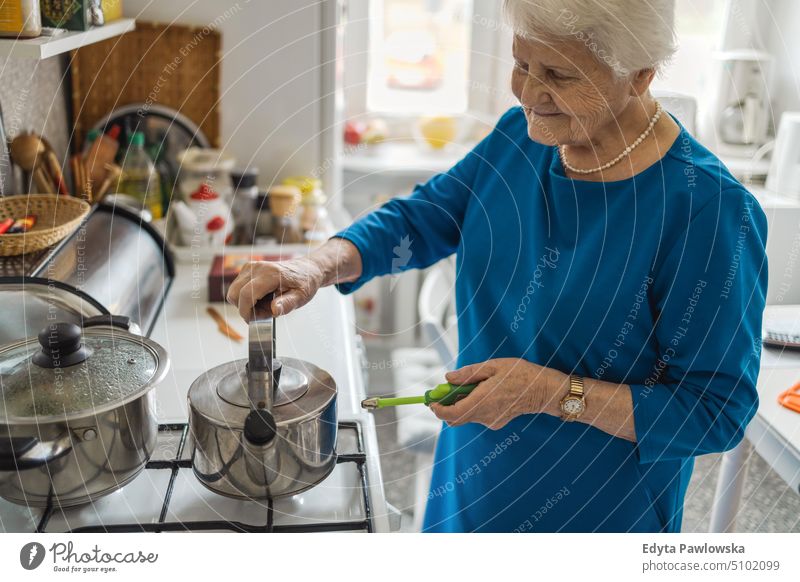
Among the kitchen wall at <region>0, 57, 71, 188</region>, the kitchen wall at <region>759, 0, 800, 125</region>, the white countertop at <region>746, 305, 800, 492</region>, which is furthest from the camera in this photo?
the kitchen wall at <region>759, 0, 800, 125</region>

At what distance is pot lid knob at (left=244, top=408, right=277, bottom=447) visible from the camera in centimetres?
55

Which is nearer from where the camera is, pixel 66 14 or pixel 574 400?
pixel 574 400

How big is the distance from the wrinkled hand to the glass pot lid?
0.27 feet

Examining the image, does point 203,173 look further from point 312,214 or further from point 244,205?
point 312,214

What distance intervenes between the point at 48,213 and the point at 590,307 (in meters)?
0.68

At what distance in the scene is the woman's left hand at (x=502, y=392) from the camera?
0.62 m

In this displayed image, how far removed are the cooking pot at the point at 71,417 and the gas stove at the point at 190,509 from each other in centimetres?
4

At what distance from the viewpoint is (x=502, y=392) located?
0.62 m

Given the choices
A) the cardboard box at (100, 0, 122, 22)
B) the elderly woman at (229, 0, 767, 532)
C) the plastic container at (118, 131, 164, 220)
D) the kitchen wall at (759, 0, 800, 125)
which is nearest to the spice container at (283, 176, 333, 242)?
the plastic container at (118, 131, 164, 220)

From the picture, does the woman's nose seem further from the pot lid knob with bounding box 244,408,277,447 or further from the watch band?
the pot lid knob with bounding box 244,408,277,447

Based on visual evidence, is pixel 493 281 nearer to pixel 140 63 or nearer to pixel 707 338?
pixel 707 338

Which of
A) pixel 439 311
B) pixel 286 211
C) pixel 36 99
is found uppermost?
pixel 36 99

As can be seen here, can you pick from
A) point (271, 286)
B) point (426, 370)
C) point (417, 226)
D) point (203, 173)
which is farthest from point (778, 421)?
point (203, 173)
